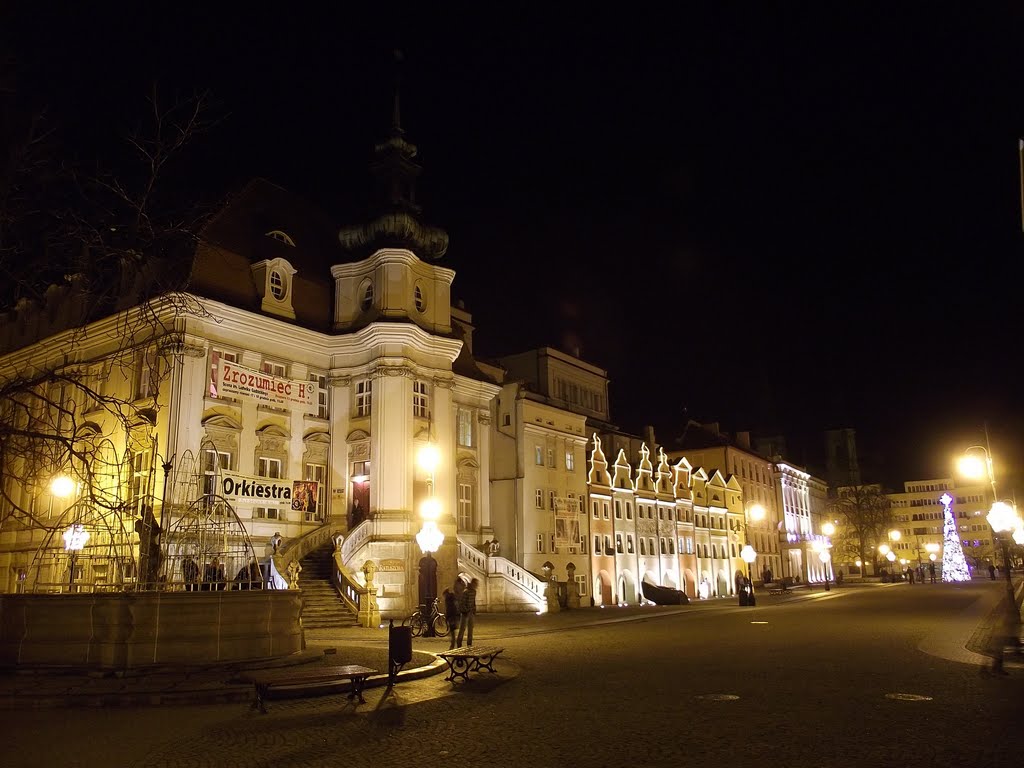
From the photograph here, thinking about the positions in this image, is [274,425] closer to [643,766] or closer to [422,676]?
[422,676]

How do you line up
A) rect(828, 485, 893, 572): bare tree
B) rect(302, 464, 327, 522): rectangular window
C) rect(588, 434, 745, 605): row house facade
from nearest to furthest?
rect(302, 464, 327, 522): rectangular window → rect(588, 434, 745, 605): row house facade → rect(828, 485, 893, 572): bare tree

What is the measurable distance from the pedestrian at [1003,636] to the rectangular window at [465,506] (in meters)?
24.7

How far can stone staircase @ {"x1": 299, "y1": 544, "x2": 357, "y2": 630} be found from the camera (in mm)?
28938

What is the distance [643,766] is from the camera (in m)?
8.80

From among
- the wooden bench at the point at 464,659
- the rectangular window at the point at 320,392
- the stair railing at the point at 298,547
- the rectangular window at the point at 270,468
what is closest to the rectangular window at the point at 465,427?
the rectangular window at the point at 320,392

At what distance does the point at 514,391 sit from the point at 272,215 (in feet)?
56.4

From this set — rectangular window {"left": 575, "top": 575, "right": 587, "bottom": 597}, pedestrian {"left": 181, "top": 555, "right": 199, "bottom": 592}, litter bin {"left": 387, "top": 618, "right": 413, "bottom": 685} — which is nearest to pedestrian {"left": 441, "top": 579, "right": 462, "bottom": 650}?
litter bin {"left": 387, "top": 618, "right": 413, "bottom": 685}

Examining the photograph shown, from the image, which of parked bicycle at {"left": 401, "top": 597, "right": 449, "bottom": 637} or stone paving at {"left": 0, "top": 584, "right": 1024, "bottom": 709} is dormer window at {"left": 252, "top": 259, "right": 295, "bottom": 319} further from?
stone paving at {"left": 0, "top": 584, "right": 1024, "bottom": 709}

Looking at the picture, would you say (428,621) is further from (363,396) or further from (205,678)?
(363,396)

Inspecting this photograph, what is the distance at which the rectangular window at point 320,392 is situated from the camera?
1533 inches

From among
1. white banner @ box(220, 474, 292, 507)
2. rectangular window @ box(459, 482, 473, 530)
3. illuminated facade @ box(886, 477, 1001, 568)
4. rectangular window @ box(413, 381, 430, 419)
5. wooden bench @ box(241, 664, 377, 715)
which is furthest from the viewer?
illuminated facade @ box(886, 477, 1001, 568)

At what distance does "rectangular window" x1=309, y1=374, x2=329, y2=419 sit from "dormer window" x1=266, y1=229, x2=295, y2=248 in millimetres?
7075

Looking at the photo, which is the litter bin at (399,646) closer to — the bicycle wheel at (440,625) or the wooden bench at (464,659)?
the wooden bench at (464,659)

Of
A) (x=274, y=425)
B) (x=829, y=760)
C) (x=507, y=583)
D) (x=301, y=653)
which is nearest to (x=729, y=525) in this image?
(x=507, y=583)
